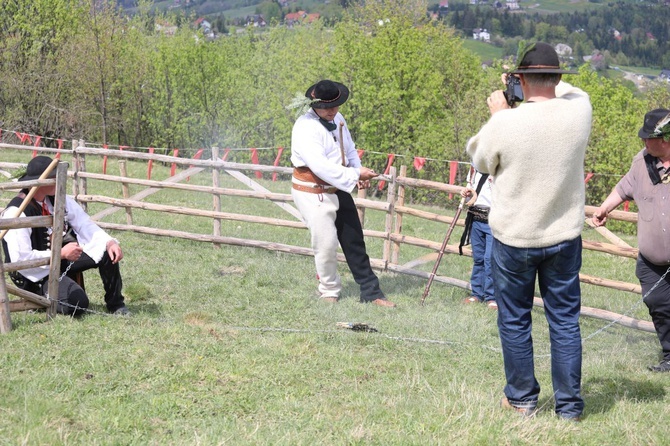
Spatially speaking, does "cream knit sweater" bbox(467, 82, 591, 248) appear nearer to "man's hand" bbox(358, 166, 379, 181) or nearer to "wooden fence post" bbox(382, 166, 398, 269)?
"man's hand" bbox(358, 166, 379, 181)

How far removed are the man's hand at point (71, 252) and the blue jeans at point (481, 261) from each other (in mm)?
3611

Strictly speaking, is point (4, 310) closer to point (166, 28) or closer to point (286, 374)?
point (286, 374)

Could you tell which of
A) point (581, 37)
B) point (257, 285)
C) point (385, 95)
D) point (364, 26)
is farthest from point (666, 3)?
point (257, 285)

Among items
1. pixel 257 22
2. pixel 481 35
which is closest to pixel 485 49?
pixel 481 35

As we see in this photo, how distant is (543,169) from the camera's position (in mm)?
3764

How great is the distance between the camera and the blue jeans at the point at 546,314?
12.9 feet

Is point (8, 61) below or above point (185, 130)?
above

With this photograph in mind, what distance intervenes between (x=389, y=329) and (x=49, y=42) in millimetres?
32730

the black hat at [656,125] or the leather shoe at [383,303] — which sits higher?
the black hat at [656,125]

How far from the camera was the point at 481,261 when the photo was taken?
7508 millimetres

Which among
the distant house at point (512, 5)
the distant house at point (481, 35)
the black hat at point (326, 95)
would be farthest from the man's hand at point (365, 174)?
the distant house at point (512, 5)

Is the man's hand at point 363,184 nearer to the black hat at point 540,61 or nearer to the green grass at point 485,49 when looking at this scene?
the black hat at point 540,61

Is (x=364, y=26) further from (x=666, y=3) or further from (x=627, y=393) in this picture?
(x=666, y=3)

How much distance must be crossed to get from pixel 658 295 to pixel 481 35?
105 m
